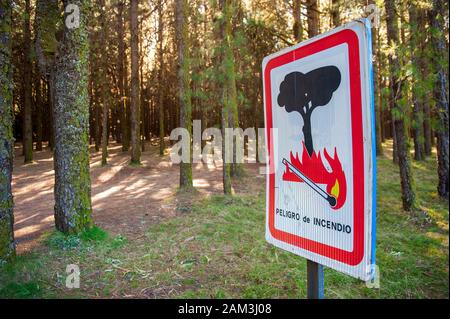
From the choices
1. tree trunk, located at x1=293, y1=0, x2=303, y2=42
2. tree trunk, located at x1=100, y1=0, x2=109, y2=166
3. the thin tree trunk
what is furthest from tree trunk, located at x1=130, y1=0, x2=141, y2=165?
tree trunk, located at x1=293, y1=0, x2=303, y2=42

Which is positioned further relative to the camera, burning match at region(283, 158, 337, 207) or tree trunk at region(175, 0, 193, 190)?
tree trunk at region(175, 0, 193, 190)

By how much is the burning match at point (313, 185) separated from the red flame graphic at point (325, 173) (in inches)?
0.7

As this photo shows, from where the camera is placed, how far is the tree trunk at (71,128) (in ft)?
20.7

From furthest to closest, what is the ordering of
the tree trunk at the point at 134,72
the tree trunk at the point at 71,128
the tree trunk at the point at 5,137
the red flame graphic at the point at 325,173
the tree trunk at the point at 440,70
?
the tree trunk at the point at 134,72, the tree trunk at the point at 71,128, the tree trunk at the point at 440,70, the tree trunk at the point at 5,137, the red flame graphic at the point at 325,173

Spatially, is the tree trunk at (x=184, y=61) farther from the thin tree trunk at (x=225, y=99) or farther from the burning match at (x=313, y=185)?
the burning match at (x=313, y=185)

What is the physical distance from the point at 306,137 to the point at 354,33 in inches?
25.4

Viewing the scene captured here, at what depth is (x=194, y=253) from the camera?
610 cm

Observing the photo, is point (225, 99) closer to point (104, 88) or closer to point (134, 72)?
point (134, 72)

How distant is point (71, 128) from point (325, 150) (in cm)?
560

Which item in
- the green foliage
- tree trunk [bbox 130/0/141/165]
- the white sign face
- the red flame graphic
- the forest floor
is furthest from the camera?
tree trunk [bbox 130/0/141/165]

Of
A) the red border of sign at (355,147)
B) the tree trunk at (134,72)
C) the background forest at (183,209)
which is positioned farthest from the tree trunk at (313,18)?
the red border of sign at (355,147)

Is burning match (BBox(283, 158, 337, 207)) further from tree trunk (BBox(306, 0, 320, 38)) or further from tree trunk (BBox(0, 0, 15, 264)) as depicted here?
tree trunk (BBox(306, 0, 320, 38))

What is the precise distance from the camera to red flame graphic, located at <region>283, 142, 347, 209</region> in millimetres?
1882

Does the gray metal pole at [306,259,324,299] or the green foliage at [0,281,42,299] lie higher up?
the gray metal pole at [306,259,324,299]
